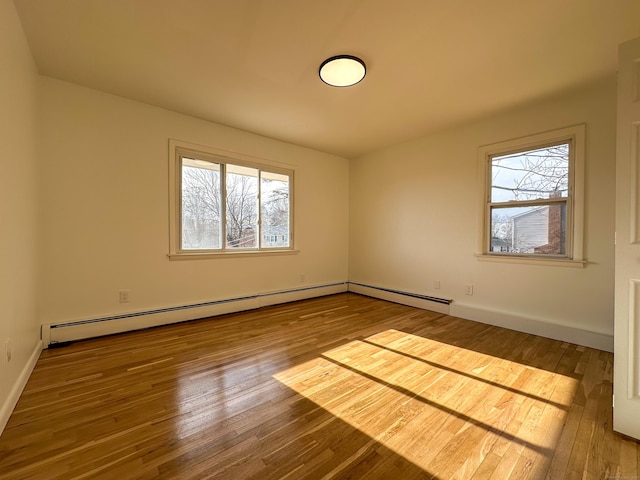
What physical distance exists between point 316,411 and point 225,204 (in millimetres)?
2930

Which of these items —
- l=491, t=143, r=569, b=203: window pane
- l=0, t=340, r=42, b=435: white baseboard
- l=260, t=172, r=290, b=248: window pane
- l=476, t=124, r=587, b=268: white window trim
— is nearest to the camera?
l=0, t=340, r=42, b=435: white baseboard

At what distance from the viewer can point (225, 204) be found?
3.84 m

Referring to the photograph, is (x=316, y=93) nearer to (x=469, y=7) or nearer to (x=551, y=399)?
(x=469, y=7)

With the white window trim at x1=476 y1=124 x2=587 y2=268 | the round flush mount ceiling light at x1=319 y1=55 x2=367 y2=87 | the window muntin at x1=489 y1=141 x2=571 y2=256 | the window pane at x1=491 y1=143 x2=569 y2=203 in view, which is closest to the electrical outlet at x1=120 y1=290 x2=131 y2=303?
the round flush mount ceiling light at x1=319 y1=55 x2=367 y2=87

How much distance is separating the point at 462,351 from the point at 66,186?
4.25 m

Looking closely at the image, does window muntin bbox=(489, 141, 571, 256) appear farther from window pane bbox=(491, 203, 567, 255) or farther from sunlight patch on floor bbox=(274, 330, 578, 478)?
sunlight patch on floor bbox=(274, 330, 578, 478)

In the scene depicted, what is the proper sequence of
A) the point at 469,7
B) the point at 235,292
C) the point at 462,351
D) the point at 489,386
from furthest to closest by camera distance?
the point at 235,292 → the point at 462,351 → the point at 489,386 → the point at 469,7

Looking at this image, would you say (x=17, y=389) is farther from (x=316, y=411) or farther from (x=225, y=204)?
(x=225, y=204)

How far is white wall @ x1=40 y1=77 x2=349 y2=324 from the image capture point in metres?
2.75

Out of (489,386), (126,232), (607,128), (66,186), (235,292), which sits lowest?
(489,386)

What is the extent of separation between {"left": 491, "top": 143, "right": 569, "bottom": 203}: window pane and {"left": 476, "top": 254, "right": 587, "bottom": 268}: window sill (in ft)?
2.28

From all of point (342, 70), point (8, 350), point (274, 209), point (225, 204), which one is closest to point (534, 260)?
point (342, 70)

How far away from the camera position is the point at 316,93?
9.50ft

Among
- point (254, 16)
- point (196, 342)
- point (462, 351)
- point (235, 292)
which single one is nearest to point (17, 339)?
point (196, 342)
